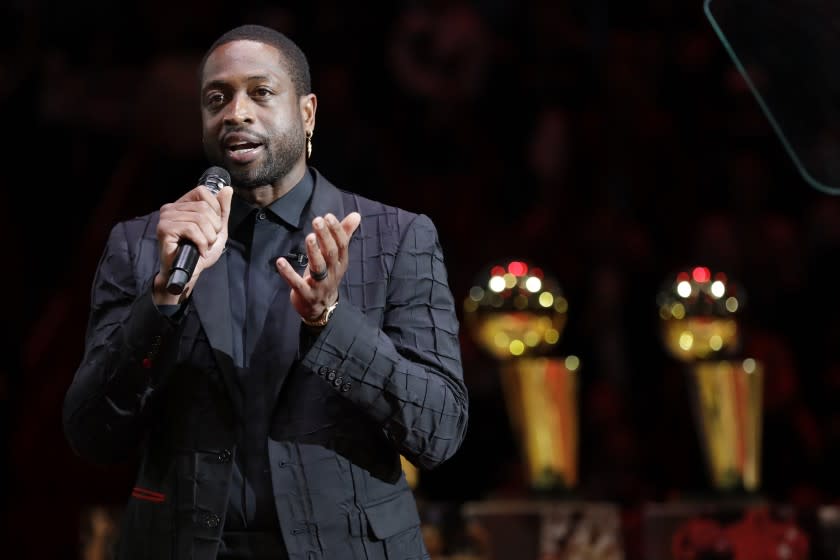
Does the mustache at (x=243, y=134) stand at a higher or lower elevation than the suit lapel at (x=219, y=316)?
higher

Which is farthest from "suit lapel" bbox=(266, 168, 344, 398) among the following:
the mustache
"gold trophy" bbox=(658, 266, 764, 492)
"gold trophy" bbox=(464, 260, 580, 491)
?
"gold trophy" bbox=(658, 266, 764, 492)

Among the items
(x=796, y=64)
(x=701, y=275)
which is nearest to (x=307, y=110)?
(x=796, y=64)

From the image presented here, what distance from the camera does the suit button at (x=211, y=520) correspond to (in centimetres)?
142

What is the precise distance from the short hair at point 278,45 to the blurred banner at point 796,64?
1.72 feet

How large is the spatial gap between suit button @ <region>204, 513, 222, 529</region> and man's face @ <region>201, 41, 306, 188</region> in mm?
372

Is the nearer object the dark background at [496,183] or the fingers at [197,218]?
the fingers at [197,218]

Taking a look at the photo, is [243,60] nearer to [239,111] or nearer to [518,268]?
[239,111]

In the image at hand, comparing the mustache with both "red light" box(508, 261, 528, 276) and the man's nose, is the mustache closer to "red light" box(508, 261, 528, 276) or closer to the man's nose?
the man's nose

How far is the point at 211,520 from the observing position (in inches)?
56.2

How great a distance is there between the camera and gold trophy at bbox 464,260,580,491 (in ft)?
9.95

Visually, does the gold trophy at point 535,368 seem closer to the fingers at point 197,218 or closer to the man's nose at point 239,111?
the man's nose at point 239,111

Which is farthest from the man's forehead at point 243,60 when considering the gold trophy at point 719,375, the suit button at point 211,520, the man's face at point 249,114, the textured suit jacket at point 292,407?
the gold trophy at point 719,375

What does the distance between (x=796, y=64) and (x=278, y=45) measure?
70 centimetres

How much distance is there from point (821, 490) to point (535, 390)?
2.67ft
